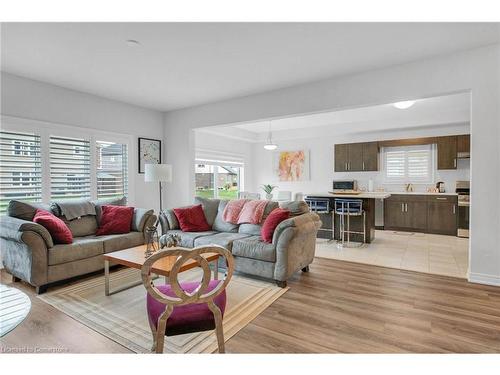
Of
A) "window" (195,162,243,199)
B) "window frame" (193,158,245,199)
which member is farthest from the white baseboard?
"window" (195,162,243,199)

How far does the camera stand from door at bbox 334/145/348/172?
7324mm

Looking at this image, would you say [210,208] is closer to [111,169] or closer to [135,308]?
[111,169]

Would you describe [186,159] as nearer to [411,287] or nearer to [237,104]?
[237,104]

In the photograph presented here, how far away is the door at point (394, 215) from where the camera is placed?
6.48m

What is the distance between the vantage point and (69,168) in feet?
14.2

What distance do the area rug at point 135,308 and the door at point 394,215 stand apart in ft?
15.0

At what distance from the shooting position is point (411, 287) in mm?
3127

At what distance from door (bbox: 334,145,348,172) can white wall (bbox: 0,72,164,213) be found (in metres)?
4.42

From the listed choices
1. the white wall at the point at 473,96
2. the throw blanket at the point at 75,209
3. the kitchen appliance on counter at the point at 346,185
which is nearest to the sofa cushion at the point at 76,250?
the throw blanket at the point at 75,209

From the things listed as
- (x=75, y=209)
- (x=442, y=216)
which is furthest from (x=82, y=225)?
(x=442, y=216)

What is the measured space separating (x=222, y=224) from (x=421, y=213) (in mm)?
4680

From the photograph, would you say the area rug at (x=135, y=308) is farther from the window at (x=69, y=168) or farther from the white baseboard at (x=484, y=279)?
the white baseboard at (x=484, y=279)

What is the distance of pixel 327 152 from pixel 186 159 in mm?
4040
